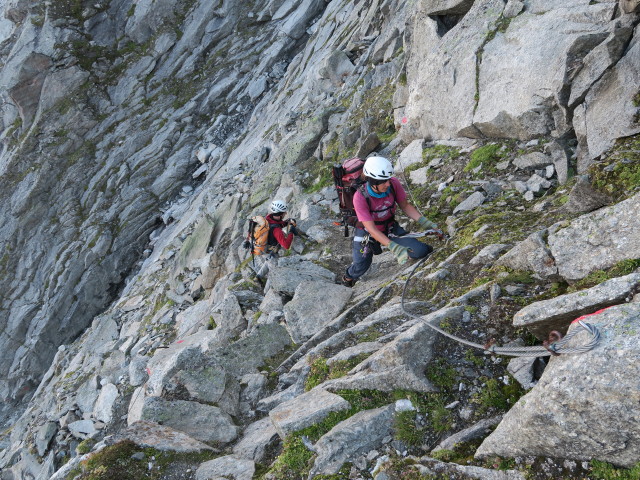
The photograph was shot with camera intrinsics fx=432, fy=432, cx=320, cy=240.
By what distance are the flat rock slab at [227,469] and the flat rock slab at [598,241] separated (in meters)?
5.40

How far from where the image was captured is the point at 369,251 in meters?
10.2

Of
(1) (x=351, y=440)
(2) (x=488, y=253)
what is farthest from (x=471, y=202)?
(1) (x=351, y=440)

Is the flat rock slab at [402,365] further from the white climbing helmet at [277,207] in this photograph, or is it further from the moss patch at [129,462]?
the white climbing helmet at [277,207]

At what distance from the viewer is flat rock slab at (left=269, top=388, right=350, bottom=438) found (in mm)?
6293

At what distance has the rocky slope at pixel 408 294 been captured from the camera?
489 cm

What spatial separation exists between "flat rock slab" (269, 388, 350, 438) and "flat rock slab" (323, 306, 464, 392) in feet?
0.91

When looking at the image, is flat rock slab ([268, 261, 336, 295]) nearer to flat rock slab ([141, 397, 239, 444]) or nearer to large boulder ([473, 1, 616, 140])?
Result: flat rock slab ([141, 397, 239, 444])

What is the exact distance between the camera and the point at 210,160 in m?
36.0

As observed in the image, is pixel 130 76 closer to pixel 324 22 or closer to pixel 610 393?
pixel 324 22

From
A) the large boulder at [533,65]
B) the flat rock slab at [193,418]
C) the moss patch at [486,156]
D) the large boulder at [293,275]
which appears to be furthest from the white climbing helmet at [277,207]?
the flat rock slab at [193,418]

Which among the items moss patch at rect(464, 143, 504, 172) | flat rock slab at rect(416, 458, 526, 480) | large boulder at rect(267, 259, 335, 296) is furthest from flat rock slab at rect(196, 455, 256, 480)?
moss patch at rect(464, 143, 504, 172)

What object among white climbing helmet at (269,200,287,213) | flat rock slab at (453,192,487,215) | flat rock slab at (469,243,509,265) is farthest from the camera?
white climbing helmet at (269,200,287,213)

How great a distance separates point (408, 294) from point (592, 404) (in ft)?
15.9

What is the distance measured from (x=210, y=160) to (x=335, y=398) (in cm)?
3228
